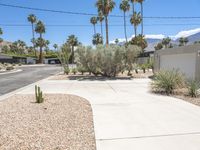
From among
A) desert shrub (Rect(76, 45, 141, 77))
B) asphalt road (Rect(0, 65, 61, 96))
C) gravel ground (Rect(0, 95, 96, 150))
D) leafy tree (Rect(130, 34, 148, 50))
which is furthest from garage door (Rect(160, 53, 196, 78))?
leafy tree (Rect(130, 34, 148, 50))

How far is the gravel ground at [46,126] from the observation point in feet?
16.6

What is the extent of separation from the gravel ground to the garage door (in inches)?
396

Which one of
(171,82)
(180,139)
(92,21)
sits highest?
(92,21)

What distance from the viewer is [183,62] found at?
1780 cm

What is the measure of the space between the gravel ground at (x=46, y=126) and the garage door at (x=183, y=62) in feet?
33.0

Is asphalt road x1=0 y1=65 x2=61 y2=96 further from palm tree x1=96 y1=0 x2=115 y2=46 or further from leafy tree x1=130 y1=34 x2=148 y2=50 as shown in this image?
leafy tree x1=130 y1=34 x2=148 y2=50

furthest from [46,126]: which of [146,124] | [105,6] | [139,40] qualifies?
[139,40]

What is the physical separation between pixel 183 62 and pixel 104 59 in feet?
22.3

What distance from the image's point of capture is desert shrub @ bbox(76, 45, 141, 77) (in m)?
20.8

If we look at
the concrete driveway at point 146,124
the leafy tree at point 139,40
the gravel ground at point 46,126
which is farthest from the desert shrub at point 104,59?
the leafy tree at point 139,40

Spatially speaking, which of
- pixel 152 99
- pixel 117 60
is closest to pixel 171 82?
pixel 152 99

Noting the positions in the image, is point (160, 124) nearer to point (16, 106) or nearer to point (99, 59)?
point (16, 106)

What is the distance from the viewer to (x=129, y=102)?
9789 millimetres

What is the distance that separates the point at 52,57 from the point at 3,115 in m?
83.0
